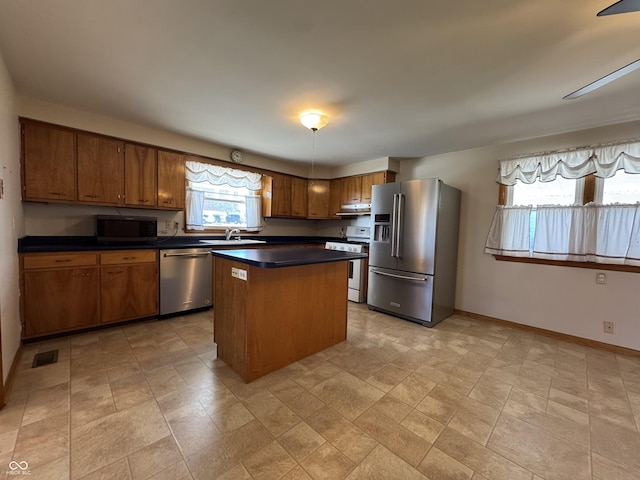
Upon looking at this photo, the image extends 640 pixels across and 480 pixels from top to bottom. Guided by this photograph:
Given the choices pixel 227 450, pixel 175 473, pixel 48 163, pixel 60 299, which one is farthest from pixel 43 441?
pixel 48 163

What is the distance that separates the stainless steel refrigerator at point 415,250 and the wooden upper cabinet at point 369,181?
72 centimetres

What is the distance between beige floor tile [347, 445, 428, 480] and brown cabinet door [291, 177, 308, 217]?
13.8 feet

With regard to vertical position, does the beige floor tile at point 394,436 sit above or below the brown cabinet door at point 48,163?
below

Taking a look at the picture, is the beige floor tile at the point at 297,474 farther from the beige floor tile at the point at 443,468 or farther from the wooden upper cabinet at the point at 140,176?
the wooden upper cabinet at the point at 140,176

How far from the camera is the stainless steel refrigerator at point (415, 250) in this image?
3.37 m

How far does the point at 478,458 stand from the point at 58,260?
3915 mm

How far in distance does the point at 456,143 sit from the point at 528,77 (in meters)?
1.61

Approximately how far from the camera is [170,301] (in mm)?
3379

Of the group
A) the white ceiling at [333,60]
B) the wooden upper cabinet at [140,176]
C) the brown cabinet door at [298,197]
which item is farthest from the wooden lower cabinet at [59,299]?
the brown cabinet door at [298,197]

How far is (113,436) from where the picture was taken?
4.99ft

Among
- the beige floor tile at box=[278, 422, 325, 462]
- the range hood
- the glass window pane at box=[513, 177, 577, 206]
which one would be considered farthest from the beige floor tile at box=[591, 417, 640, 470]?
the range hood

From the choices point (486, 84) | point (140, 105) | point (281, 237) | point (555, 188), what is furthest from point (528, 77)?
point (281, 237)

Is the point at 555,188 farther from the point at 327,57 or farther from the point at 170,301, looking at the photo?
the point at 170,301

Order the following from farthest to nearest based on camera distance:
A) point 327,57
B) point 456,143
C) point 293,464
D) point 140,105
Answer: point 456,143, point 140,105, point 327,57, point 293,464
